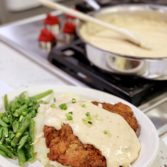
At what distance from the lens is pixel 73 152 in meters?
0.64

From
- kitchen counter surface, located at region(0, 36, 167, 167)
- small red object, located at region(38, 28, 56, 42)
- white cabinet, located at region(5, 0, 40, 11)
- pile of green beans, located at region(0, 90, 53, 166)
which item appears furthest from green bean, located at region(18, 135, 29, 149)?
white cabinet, located at region(5, 0, 40, 11)

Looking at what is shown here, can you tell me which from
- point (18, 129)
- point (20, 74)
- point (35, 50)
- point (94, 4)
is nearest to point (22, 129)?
point (18, 129)

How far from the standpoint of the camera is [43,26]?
1284 mm

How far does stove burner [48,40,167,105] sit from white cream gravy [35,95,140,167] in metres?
0.20

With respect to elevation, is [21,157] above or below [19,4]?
above

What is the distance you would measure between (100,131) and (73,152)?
6 centimetres

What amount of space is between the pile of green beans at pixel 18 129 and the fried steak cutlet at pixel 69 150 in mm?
34

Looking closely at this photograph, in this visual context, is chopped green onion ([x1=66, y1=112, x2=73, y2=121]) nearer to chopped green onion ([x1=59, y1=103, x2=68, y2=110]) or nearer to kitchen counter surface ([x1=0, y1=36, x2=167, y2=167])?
chopped green onion ([x1=59, y1=103, x2=68, y2=110])

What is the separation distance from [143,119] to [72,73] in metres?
0.31

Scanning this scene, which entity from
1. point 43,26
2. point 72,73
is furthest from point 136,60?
point 43,26

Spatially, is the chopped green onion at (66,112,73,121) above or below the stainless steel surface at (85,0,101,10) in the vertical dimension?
above

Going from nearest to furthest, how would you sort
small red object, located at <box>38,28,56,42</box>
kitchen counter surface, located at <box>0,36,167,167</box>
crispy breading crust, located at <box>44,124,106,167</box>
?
crispy breading crust, located at <box>44,124,106,167</box> → kitchen counter surface, located at <box>0,36,167,167</box> → small red object, located at <box>38,28,56,42</box>

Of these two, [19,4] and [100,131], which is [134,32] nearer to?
[100,131]

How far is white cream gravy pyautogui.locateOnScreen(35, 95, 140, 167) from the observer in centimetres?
64
